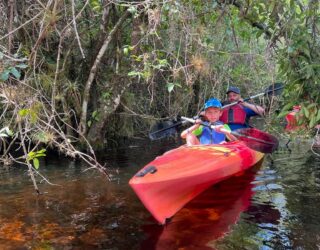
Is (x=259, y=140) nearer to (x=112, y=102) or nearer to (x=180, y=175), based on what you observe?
(x=112, y=102)

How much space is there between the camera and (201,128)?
6137 millimetres

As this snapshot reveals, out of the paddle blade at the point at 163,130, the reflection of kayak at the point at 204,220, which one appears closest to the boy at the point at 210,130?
the paddle blade at the point at 163,130

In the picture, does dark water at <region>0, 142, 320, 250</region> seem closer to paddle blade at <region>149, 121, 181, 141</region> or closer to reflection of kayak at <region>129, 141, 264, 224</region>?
reflection of kayak at <region>129, 141, 264, 224</region>

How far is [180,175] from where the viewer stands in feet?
14.6

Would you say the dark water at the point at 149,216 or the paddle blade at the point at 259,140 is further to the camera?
the paddle blade at the point at 259,140

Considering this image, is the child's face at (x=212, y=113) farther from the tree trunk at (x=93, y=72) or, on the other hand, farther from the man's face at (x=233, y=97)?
the tree trunk at (x=93, y=72)

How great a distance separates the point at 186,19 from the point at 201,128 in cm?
159

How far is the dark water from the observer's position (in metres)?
3.99

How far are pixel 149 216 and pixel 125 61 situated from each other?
3.92 metres

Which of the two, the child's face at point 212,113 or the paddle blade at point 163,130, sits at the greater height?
the child's face at point 212,113

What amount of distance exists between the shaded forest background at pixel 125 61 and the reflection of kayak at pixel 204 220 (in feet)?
3.10

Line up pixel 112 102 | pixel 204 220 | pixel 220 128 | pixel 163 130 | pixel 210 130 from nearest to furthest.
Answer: pixel 204 220 < pixel 220 128 < pixel 210 130 < pixel 163 130 < pixel 112 102

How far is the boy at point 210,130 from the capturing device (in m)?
5.85

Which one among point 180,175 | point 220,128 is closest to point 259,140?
point 220,128
